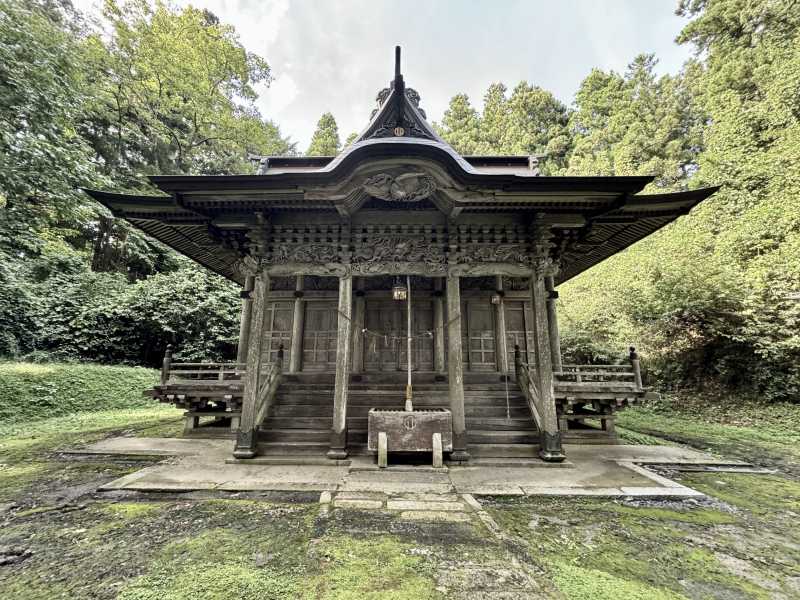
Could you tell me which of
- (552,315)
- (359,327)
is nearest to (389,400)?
(359,327)

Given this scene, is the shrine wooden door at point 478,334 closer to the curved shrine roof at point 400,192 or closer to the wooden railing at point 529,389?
the wooden railing at point 529,389

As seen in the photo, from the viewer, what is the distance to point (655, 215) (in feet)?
19.7

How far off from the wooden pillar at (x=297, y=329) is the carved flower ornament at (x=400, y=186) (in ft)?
14.0

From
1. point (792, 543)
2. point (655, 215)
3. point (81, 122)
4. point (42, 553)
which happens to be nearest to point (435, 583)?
point (42, 553)

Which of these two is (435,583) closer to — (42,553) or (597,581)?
(597,581)

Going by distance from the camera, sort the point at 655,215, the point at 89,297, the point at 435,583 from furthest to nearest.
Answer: the point at 89,297
the point at 655,215
the point at 435,583

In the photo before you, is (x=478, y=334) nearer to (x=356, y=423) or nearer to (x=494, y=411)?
(x=494, y=411)

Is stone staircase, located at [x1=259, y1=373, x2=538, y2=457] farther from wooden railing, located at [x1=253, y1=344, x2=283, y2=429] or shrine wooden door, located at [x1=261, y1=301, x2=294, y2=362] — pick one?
shrine wooden door, located at [x1=261, y1=301, x2=294, y2=362]

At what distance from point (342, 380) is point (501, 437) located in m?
3.08

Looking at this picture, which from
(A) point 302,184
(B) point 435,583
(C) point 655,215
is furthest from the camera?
(C) point 655,215

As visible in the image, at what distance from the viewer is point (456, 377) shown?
5723 mm

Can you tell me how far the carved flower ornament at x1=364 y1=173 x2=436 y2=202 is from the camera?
5.51 meters

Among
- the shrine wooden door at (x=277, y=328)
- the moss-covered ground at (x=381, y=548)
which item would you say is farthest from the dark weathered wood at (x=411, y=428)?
the shrine wooden door at (x=277, y=328)

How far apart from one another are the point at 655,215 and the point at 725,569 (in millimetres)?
5335
